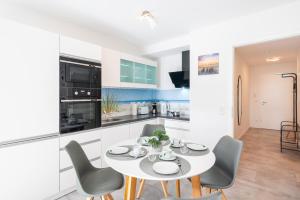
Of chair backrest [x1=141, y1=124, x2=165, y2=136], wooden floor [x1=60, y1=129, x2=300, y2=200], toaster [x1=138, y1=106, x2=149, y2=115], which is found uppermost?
toaster [x1=138, y1=106, x2=149, y2=115]

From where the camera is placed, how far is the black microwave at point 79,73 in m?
2.08

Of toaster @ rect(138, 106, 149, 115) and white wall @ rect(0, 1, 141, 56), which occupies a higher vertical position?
white wall @ rect(0, 1, 141, 56)

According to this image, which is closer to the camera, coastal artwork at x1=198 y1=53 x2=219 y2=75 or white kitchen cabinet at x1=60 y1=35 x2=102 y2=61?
white kitchen cabinet at x1=60 y1=35 x2=102 y2=61

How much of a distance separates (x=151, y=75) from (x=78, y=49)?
2.00m

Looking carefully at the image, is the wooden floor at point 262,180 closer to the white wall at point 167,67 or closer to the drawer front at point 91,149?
the drawer front at point 91,149

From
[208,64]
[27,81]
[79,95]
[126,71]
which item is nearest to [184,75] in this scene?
[208,64]

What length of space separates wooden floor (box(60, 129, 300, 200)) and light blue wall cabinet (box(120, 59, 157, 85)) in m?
2.00

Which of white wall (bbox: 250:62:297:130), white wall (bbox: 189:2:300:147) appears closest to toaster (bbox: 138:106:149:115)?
white wall (bbox: 189:2:300:147)

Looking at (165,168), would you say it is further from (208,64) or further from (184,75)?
(184,75)

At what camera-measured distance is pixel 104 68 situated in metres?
2.79

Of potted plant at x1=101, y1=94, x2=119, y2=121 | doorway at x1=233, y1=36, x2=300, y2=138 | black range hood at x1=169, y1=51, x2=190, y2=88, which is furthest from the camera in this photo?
doorway at x1=233, y1=36, x2=300, y2=138

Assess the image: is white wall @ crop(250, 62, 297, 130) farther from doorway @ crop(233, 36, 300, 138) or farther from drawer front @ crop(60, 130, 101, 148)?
drawer front @ crop(60, 130, 101, 148)

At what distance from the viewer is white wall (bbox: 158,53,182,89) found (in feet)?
12.9

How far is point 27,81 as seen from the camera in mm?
1780
